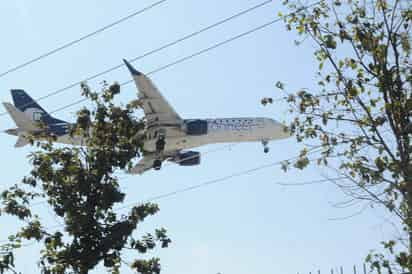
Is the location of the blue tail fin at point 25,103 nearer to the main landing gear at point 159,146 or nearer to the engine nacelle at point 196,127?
the main landing gear at point 159,146

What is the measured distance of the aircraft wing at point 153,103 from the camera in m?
50.6

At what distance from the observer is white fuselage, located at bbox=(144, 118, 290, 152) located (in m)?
54.4

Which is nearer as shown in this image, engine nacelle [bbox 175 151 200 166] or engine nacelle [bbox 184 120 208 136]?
engine nacelle [bbox 184 120 208 136]

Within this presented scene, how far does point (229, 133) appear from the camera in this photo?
54594 millimetres

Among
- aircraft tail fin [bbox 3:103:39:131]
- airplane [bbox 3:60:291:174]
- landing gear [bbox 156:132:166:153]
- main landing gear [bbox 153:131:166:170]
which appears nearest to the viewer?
landing gear [bbox 156:132:166:153]

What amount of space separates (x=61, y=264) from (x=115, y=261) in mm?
1440

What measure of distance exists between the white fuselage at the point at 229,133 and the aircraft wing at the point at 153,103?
37.7 inches

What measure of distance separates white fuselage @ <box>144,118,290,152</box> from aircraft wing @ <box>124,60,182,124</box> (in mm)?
958

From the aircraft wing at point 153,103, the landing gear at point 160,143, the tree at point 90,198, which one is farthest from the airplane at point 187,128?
the tree at point 90,198

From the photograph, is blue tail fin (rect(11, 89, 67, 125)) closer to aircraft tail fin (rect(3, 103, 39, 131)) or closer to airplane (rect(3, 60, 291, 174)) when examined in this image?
aircraft tail fin (rect(3, 103, 39, 131))

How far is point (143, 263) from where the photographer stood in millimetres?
19547

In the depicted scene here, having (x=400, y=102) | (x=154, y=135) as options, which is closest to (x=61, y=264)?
(x=400, y=102)

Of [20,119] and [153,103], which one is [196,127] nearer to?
[153,103]

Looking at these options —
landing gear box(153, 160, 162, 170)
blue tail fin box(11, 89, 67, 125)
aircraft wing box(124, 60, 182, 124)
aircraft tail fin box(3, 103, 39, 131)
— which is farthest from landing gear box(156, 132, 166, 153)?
blue tail fin box(11, 89, 67, 125)
